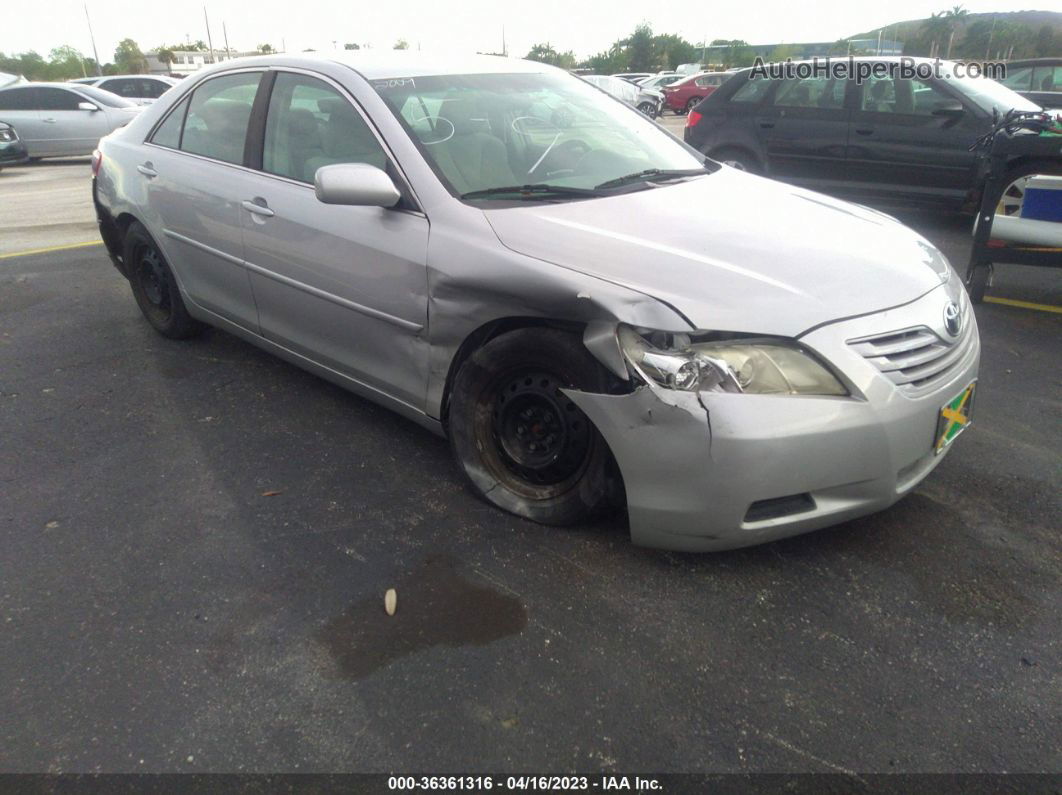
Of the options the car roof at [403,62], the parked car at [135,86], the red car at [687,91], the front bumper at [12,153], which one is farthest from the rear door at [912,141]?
the red car at [687,91]

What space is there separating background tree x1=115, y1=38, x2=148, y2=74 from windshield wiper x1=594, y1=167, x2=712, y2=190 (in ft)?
244

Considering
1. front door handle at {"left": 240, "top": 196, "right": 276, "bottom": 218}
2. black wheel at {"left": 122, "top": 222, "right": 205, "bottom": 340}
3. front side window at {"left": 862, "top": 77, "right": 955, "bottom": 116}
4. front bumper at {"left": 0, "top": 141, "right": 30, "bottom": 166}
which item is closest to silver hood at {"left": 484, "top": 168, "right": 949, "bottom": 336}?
front door handle at {"left": 240, "top": 196, "right": 276, "bottom": 218}

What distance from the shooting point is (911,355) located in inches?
102

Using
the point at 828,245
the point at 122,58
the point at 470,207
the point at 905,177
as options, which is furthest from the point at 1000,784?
the point at 122,58

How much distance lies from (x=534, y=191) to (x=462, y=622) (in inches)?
64.0

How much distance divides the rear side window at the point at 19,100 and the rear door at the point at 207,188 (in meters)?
13.2

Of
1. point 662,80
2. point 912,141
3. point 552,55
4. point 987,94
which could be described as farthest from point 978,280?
point 552,55

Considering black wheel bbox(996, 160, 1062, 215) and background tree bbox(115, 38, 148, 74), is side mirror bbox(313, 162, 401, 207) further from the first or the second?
background tree bbox(115, 38, 148, 74)

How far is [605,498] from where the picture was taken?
2.76 m

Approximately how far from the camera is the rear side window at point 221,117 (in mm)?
3947

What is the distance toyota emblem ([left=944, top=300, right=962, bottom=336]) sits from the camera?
277 centimetres

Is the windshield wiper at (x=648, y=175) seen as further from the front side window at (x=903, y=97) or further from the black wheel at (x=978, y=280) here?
the front side window at (x=903, y=97)

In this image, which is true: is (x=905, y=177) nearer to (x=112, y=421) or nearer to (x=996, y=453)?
(x=996, y=453)

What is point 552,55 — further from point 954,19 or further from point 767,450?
point 767,450
